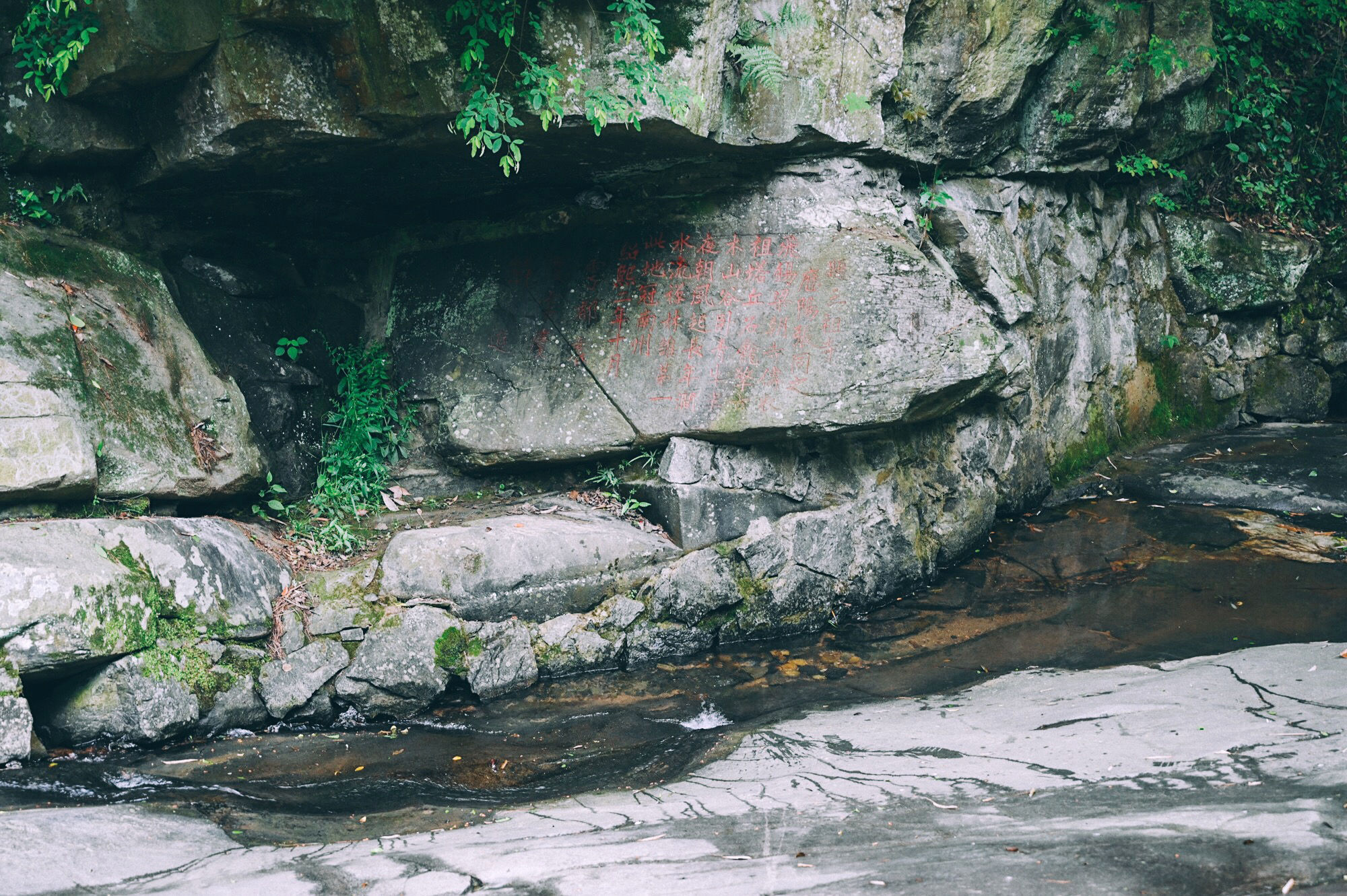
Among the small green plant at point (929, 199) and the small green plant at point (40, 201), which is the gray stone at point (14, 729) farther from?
the small green plant at point (929, 199)

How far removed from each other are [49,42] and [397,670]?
4006 millimetres

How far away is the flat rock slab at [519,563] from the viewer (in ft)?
19.4

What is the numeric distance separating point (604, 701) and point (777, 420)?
2.23 metres

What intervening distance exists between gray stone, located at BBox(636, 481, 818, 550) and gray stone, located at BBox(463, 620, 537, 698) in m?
1.26

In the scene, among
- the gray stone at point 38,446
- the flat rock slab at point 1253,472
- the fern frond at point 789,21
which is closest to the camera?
the gray stone at point 38,446

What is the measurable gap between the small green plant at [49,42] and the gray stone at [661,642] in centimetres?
456

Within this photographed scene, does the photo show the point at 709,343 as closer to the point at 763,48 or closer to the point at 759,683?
the point at 763,48

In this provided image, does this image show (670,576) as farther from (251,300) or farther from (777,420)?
(251,300)

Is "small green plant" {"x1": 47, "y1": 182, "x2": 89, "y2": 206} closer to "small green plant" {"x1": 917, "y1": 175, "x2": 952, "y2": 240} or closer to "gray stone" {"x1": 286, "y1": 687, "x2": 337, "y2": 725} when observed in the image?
"gray stone" {"x1": 286, "y1": 687, "x2": 337, "y2": 725}

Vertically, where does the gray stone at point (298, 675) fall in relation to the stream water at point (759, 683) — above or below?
above

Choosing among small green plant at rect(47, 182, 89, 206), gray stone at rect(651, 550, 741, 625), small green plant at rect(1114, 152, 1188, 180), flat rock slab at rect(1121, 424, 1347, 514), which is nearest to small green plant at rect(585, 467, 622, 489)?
gray stone at rect(651, 550, 741, 625)

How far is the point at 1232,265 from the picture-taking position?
9.41 meters

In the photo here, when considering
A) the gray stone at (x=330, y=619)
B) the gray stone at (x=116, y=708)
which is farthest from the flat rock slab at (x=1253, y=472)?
the gray stone at (x=116, y=708)

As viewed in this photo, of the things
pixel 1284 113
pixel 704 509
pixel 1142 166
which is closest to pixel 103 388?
pixel 704 509
